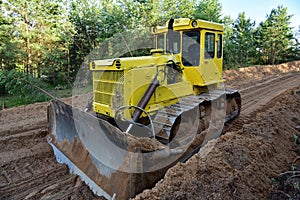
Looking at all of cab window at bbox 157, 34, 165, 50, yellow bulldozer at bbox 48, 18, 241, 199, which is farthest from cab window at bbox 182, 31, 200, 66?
cab window at bbox 157, 34, 165, 50

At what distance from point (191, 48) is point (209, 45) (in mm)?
608

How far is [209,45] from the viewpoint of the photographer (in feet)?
19.6

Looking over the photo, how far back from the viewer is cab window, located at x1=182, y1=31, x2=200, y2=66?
18.4 ft

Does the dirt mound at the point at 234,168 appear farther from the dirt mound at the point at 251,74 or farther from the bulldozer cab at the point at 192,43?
the dirt mound at the point at 251,74

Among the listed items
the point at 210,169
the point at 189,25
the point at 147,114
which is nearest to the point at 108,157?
the point at 147,114

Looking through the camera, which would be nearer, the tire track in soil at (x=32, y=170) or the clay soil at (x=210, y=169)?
the clay soil at (x=210, y=169)

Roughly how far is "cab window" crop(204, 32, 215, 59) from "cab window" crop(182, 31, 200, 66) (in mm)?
289

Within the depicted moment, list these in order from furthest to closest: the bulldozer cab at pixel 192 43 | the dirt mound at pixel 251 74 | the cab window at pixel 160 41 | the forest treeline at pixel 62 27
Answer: the dirt mound at pixel 251 74
the forest treeline at pixel 62 27
the cab window at pixel 160 41
the bulldozer cab at pixel 192 43

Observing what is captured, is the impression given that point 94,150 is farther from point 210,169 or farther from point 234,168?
point 234,168

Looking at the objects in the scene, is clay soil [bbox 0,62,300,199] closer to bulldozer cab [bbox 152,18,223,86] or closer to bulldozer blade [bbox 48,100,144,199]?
bulldozer blade [bbox 48,100,144,199]

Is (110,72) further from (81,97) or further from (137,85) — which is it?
(81,97)

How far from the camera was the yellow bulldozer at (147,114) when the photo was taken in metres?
3.34

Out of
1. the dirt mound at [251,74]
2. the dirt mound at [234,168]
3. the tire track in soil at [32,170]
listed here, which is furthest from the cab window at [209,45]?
the dirt mound at [251,74]

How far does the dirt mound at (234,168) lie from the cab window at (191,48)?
201cm
